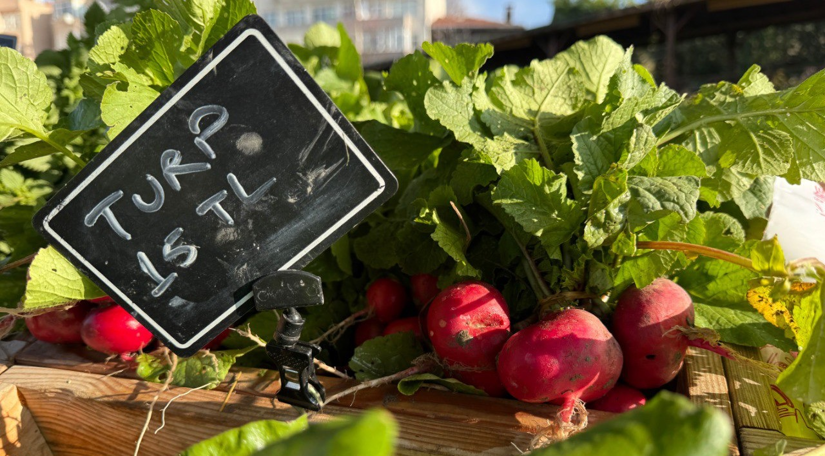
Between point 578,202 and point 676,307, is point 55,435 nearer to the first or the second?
point 578,202

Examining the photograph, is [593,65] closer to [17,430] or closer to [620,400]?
[620,400]

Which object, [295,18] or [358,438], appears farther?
[295,18]

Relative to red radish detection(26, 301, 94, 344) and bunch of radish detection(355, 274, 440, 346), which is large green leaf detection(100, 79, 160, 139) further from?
bunch of radish detection(355, 274, 440, 346)

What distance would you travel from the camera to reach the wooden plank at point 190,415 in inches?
34.2

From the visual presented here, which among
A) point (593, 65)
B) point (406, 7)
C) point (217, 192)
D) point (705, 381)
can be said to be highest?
point (593, 65)

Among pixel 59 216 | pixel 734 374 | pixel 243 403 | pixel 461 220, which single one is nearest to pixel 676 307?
pixel 734 374

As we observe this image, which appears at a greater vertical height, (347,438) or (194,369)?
(347,438)

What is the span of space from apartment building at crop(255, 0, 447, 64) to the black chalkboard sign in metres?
27.3

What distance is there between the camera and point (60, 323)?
1.16m

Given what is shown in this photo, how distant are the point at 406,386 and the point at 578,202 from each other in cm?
42

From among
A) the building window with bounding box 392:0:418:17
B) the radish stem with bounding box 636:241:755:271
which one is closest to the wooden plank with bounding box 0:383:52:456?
the radish stem with bounding box 636:241:755:271

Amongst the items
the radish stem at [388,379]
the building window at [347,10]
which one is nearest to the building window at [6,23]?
the radish stem at [388,379]

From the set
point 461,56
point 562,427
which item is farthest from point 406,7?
point 562,427

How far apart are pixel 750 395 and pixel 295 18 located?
33.8 metres
